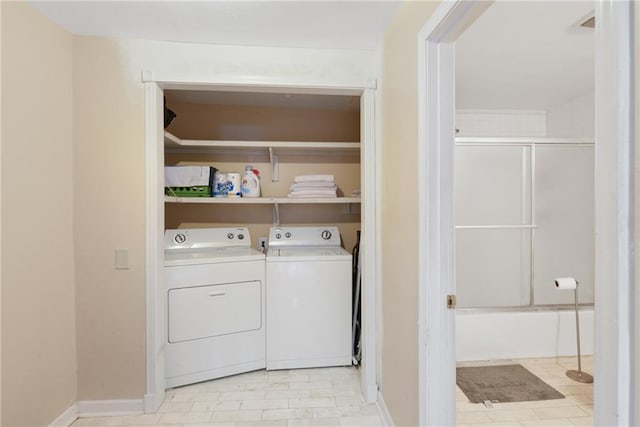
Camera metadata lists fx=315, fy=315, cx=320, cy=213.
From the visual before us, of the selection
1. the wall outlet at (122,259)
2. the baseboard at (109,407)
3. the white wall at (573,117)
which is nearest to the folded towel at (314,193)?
the wall outlet at (122,259)

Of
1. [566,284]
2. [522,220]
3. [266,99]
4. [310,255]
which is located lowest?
[566,284]

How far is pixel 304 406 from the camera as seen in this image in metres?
1.94

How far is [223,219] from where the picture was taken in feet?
9.40

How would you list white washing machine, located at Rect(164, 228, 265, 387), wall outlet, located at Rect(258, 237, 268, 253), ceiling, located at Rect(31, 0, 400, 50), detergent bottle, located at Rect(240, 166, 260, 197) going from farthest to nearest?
1. wall outlet, located at Rect(258, 237, 268, 253)
2. detergent bottle, located at Rect(240, 166, 260, 197)
3. white washing machine, located at Rect(164, 228, 265, 387)
4. ceiling, located at Rect(31, 0, 400, 50)

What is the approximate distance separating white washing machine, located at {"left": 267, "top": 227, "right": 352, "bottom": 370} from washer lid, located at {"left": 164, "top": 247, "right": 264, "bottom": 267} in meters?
0.18

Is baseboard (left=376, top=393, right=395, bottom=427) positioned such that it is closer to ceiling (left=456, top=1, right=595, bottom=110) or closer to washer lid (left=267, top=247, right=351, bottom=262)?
washer lid (left=267, top=247, right=351, bottom=262)

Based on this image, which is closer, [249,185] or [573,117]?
[249,185]

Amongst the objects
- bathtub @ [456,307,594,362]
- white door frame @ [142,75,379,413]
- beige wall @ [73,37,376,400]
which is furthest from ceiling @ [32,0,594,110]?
bathtub @ [456,307,594,362]

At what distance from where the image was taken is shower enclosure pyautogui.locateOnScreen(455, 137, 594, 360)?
8.73ft

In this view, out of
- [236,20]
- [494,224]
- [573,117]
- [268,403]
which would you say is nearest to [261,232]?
[268,403]

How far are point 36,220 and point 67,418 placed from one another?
115 centimetres

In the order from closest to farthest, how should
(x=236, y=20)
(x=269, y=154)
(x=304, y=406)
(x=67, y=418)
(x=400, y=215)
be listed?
(x=400, y=215)
(x=236, y=20)
(x=67, y=418)
(x=304, y=406)
(x=269, y=154)

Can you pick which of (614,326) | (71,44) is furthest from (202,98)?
(614,326)

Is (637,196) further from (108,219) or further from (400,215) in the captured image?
(108,219)
